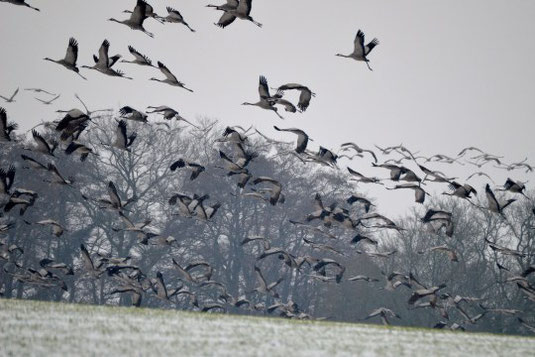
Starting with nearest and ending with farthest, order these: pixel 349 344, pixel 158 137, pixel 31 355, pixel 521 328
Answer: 1. pixel 31 355
2. pixel 349 344
3. pixel 521 328
4. pixel 158 137

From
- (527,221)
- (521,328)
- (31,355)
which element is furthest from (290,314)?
(31,355)

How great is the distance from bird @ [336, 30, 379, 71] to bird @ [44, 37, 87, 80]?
7669 millimetres

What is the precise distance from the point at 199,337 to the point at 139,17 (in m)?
11.3

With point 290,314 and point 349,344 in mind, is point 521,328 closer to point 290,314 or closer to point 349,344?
point 290,314

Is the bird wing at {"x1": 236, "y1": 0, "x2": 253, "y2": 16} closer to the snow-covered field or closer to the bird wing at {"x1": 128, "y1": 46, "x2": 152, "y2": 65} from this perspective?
the bird wing at {"x1": 128, "y1": 46, "x2": 152, "y2": 65}

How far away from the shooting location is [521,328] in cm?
3969

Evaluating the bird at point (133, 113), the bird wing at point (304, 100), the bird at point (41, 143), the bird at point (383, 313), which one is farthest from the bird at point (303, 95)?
the bird at point (383, 313)

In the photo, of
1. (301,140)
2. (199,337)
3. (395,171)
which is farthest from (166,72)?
(199,337)

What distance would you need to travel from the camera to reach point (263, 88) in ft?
70.9

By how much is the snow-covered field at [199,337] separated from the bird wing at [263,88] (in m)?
8.52

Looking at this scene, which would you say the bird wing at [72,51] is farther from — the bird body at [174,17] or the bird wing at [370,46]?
the bird wing at [370,46]

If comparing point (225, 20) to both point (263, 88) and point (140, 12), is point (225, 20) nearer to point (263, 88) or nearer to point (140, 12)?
point (263, 88)

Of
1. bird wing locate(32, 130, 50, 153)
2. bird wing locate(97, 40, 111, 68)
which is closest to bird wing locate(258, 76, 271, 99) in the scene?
bird wing locate(97, 40, 111, 68)

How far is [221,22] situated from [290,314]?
13.9 metres
